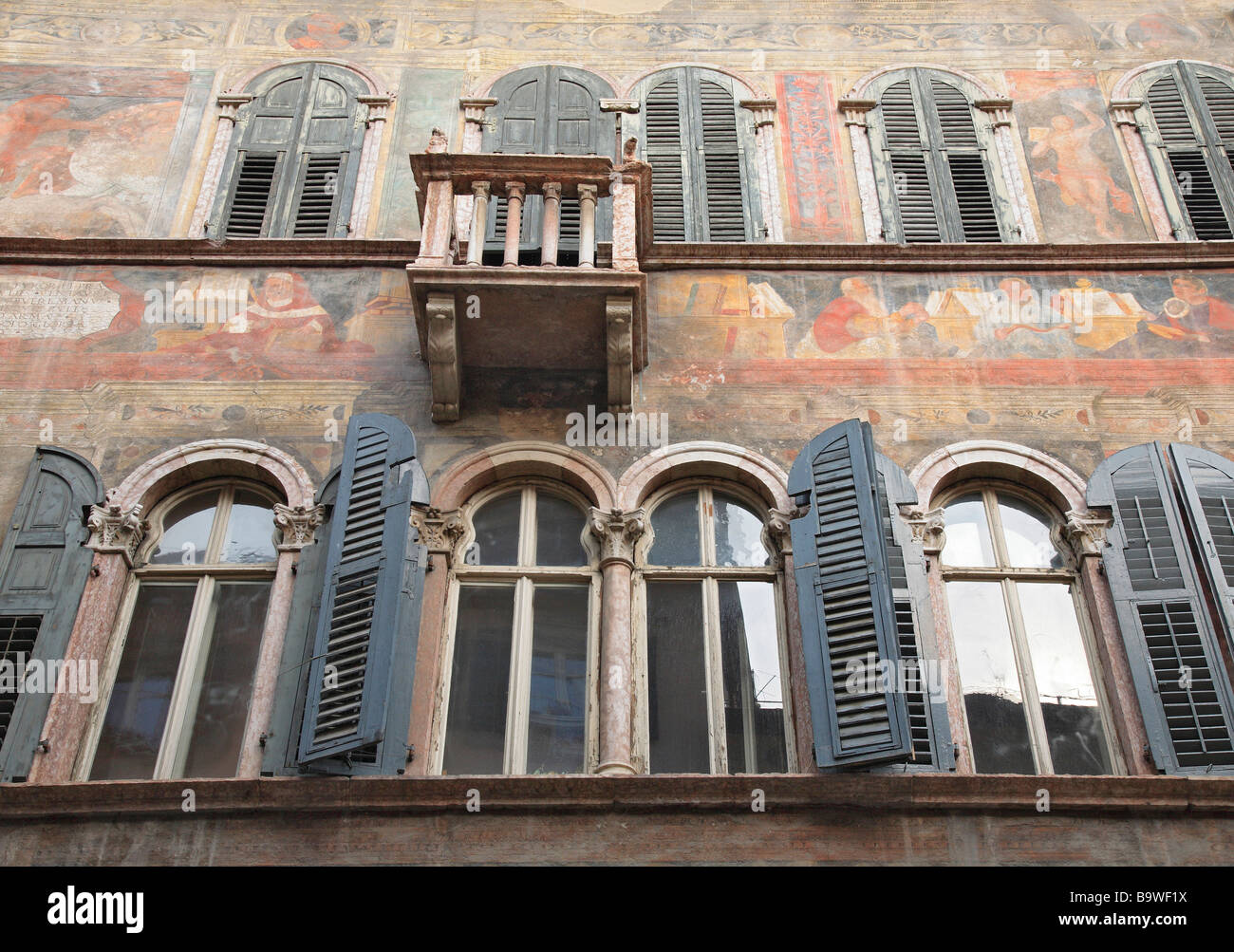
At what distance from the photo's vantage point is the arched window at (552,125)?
13289 mm

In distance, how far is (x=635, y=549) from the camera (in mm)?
10852

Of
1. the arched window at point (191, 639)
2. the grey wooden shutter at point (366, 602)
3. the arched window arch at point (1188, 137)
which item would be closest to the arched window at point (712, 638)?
the grey wooden shutter at point (366, 602)

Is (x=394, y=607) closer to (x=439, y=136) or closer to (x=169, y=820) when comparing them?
(x=169, y=820)

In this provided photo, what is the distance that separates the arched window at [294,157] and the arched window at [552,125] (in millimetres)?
1333

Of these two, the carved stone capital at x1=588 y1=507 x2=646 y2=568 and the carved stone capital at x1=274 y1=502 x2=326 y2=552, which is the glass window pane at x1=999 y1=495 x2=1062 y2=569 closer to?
the carved stone capital at x1=588 y1=507 x2=646 y2=568

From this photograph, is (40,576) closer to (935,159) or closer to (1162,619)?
(1162,619)

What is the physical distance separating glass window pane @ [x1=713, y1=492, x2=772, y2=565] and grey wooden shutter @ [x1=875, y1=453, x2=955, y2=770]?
97cm

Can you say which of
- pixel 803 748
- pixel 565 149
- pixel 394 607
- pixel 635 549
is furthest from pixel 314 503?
pixel 565 149

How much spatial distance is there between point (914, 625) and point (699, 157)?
18.6 feet

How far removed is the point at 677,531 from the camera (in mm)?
11156

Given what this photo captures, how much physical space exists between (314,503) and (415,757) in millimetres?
2220

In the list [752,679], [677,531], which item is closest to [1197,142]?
[677,531]

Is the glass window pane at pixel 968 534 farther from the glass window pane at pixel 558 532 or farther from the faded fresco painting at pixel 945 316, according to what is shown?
the glass window pane at pixel 558 532

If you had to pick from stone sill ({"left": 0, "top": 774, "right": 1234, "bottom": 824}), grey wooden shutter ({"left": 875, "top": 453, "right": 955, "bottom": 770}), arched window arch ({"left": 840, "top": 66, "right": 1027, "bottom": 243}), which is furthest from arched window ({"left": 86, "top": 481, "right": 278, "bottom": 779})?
arched window arch ({"left": 840, "top": 66, "right": 1027, "bottom": 243})
